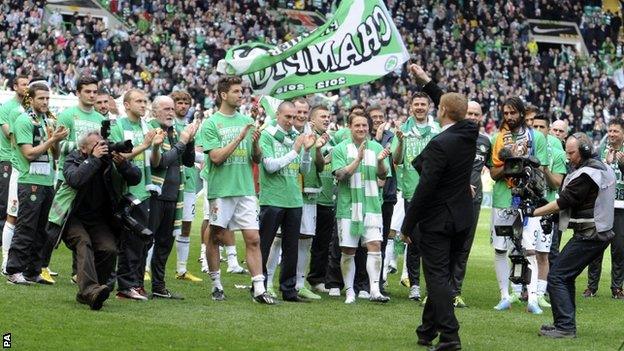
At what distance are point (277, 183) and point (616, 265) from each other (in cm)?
531

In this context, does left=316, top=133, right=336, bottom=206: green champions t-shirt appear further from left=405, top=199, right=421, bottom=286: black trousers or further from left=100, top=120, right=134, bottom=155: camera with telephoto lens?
left=100, top=120, right=134, bottom=155: camera with telephoto lens

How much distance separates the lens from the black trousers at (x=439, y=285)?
1055 cm

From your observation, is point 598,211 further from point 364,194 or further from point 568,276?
point 364,194

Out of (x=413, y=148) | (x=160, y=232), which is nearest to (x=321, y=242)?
(x=413, y=148)

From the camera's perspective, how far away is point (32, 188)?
13.7 metres

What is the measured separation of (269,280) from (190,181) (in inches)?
72.6

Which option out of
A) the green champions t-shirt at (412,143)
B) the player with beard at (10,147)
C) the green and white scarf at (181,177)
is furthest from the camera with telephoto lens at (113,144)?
the green champions t-shirt at (412,143)

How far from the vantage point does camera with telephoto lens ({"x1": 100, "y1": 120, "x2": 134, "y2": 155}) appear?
39.0 feet

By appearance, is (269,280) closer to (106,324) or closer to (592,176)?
(106,324)

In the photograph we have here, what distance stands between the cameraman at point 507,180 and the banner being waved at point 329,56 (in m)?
3.19

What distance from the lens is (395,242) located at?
54.8 feet

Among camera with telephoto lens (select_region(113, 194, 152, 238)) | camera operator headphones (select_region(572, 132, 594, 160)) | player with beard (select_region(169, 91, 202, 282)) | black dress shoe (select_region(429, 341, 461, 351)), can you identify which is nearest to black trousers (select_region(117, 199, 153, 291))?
camera with telephoto lens (select_region(113, 194, 152, 238))

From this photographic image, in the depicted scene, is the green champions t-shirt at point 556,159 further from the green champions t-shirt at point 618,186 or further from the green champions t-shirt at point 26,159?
the green champions t-shirt at point 26,159

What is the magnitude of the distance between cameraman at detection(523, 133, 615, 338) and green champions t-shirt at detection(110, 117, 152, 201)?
416 cm
